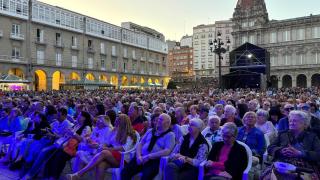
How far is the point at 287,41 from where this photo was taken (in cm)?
7525

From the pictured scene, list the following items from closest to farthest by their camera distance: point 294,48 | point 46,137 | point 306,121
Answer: point 306,121 < point 46,137 < point 294,48

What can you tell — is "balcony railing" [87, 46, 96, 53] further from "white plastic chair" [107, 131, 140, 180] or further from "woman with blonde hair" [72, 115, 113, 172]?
"white plastic chair" [107, 131, 140, 180]

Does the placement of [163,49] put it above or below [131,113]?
above

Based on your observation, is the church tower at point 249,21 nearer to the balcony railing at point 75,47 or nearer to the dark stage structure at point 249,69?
the dark stage structure at point 249,69

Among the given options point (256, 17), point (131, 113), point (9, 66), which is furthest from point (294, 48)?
point (131, 113)

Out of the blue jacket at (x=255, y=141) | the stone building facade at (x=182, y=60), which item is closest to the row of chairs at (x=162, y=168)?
the blue jacket at (x=255, y=141)

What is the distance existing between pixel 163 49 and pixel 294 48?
30.4 metres

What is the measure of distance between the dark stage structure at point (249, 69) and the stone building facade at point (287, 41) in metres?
29.7

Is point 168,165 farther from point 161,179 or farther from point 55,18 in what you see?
point 55,18

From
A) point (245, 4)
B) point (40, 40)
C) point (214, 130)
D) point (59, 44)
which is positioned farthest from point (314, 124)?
point (245, 4)

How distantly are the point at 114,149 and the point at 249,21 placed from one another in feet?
267

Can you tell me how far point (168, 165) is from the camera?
19.0 feet

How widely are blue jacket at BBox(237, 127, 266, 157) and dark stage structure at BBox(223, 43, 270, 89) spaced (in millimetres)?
32572

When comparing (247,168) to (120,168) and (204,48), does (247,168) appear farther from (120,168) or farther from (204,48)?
(204,48)
